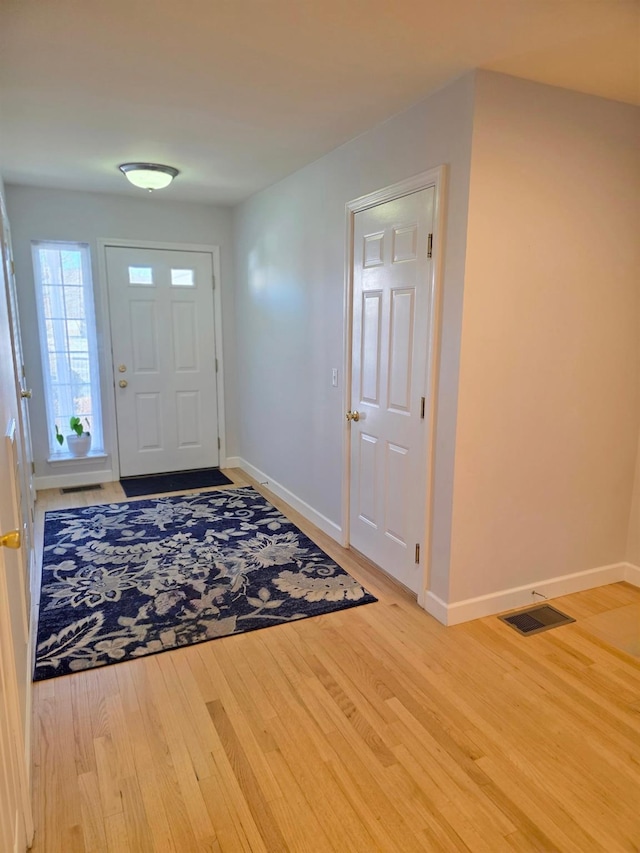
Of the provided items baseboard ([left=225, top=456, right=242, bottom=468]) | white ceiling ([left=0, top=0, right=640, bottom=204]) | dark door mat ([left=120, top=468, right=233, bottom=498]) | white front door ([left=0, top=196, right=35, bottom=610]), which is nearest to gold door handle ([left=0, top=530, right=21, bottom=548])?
white front door ([left=0, top=196, right=35, bottom=610])

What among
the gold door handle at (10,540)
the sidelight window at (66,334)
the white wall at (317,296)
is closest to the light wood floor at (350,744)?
the white wall at (317,296)

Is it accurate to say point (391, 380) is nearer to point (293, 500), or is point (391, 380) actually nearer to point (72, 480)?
point (293, 500)

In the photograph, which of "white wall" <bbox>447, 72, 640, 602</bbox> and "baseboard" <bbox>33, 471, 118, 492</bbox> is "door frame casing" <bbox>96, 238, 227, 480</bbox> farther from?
"white wall" <bbox>447, 72, 640, 602</bbox>

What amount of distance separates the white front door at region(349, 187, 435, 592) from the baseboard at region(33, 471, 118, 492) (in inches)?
105

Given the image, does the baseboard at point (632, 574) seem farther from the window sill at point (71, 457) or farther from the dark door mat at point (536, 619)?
the window sill at point (71, 457)

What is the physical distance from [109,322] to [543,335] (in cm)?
368

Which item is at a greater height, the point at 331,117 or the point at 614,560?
the point at 331,117

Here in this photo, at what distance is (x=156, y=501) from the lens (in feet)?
14.4

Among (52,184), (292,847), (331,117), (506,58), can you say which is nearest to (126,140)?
(331,117)

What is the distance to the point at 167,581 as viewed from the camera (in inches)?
119

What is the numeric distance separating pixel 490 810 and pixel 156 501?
3380mm

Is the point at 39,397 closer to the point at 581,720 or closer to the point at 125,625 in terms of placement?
the point at 125,625

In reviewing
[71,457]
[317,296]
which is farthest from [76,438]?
[317,296]

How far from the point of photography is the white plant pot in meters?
4.73
